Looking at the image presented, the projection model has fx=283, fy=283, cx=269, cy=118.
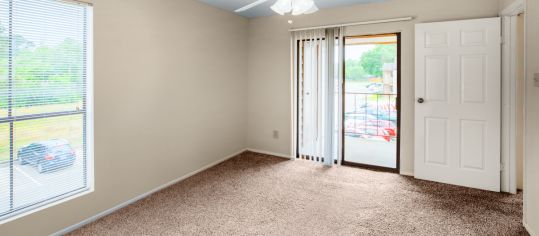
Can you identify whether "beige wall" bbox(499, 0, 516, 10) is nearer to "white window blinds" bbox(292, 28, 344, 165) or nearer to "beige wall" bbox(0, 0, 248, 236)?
"white window blinds" bbox(292, 28, 344, 165)

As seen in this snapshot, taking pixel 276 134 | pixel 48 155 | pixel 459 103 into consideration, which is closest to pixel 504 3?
pixel 459 103

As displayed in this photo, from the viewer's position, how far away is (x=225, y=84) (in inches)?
166

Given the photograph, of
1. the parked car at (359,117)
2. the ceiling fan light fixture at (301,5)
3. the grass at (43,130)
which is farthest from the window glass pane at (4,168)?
the parked car at (359,117)

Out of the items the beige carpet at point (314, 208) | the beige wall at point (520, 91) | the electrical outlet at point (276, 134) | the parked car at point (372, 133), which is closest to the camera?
the beige carpet at point (314, 208)

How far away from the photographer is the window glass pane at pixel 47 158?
2092 millimetres

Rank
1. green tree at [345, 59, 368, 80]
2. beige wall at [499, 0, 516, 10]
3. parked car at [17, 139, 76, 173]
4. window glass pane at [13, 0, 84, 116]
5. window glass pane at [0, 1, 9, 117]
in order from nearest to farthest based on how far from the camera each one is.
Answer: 1. window glass pane at [0, 1, 9, 117]
2. window glass pane at [13, 0, 84, 116]
3. parked car at [17, 139, 76, 173]
4. beige wall at [499, 0, 516, 10]
5. green tree at [345, 59, 368, 80]

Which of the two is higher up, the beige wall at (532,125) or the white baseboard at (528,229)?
the beige wall at (532,125)

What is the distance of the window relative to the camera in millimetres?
1989

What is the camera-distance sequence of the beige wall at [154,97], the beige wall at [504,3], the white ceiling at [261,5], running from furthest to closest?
1. the white ceiling at [261,5]
2. the beige wall at [504,3]
3. the beige wall at [154,97]

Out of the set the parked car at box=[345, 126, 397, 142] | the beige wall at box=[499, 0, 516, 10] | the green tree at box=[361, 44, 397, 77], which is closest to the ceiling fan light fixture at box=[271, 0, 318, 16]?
the beige wall at box=[499, 0, 516, 10]

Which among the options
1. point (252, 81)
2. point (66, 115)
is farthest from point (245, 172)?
point (66, 115)

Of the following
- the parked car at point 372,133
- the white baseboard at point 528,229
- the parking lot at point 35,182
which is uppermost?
the parked car at point 372,133

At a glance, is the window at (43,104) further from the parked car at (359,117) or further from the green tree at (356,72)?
the green tree at (356,72)

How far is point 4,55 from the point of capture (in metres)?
1.94
